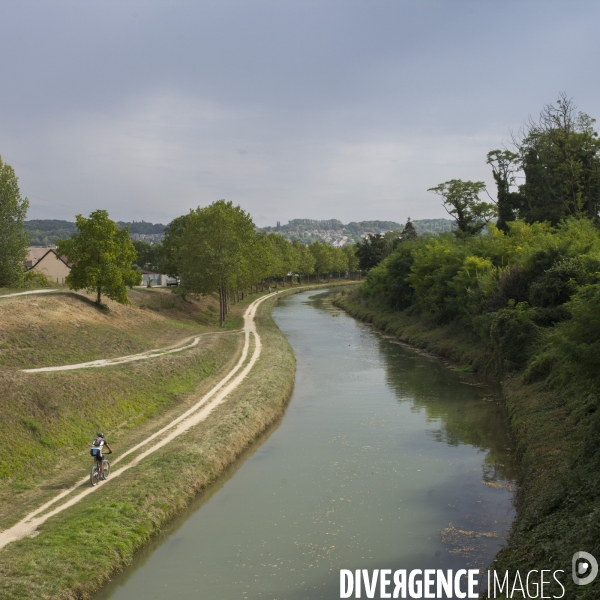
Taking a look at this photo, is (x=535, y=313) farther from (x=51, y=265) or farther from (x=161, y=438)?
(x=51, y=265)

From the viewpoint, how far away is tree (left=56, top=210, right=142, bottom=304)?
174ft

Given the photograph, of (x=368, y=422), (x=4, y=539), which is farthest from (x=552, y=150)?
(x=4, y=539)

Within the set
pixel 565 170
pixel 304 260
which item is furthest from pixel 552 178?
pixel 304 260

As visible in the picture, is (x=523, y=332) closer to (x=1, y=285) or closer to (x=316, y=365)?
(x=316, y=365)

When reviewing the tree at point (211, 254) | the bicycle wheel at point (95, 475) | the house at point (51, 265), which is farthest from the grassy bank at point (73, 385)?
the house at point (51, 265)

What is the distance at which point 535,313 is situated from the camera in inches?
1566

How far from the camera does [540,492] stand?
19.8 m

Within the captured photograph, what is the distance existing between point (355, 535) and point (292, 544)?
1989 millimetres

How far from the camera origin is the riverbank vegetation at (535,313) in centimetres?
1783

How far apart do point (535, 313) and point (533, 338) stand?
2.08 metres

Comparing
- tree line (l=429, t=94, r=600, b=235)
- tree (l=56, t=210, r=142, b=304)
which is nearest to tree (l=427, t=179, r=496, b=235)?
tree line (l=429, t=94, r=600, b=235)

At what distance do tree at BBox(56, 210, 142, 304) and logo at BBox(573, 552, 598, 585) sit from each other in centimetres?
4529

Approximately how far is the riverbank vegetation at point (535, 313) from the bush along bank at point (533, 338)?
0.23 feet

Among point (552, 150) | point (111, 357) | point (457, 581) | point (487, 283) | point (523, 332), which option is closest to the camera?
point (457, 581)
